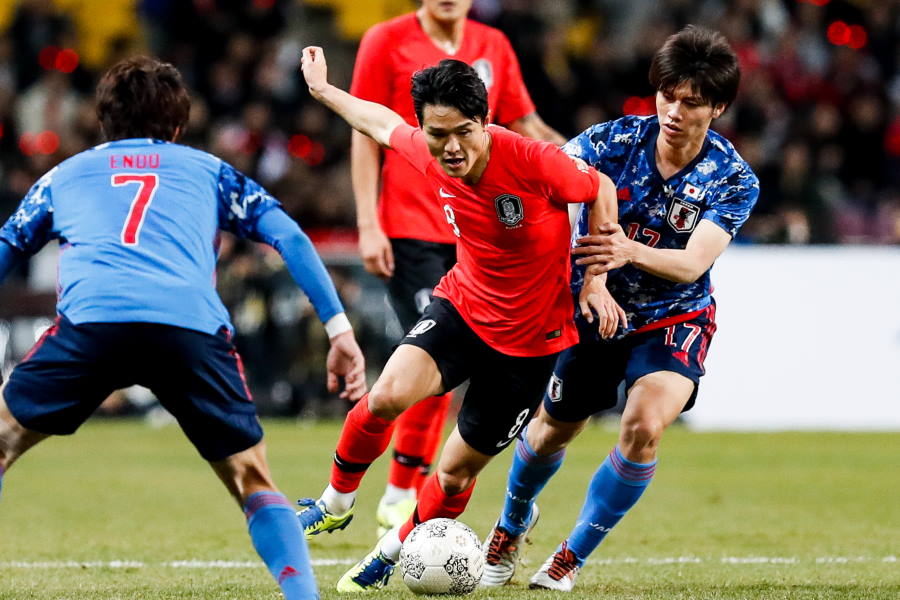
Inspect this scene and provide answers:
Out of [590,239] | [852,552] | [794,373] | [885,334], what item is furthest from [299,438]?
[590,239]

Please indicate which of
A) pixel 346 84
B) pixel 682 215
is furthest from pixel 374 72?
pixel 346 84

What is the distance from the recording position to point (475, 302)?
553 centimetres

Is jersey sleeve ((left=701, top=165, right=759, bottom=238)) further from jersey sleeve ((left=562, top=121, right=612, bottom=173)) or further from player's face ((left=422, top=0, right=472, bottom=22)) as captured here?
Result: player's face ((left=422, top=0, right=472, bottom=22))

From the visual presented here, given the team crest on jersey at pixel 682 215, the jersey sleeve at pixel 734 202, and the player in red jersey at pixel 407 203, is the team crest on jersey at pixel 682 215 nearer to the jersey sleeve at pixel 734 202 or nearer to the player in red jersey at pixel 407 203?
the jersey sleeve at pixel 734 202

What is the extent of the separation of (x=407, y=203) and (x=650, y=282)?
1619 millimetres

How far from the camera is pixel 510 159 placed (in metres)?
5.31

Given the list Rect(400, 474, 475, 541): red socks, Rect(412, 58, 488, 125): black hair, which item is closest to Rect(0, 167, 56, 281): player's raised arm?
Rect(412, 58, 488, 125): black hair

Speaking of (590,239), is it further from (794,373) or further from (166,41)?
(166,41)

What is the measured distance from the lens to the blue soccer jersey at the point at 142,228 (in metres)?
4.35

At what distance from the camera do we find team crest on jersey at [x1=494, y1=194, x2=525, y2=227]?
532 centimetres

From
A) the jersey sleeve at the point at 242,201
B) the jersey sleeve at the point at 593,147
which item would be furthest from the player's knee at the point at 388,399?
the jersey sleeve at the point at 593,147

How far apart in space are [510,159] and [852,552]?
288 cm

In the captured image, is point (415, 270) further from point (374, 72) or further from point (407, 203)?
point (374, 72)

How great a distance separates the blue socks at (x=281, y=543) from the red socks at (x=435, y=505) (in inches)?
49.5
